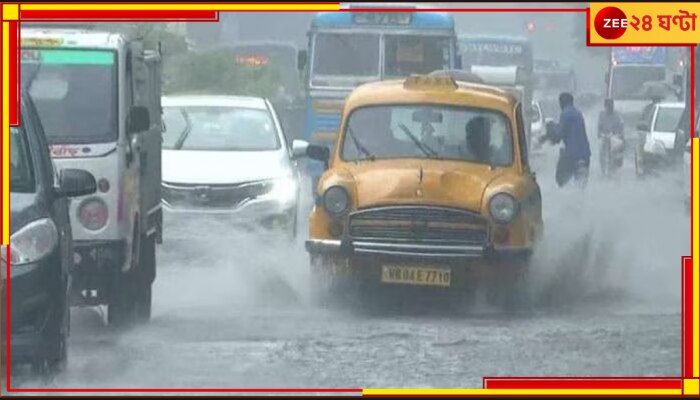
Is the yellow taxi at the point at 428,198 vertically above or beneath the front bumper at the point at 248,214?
above

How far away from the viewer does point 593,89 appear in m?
24.3

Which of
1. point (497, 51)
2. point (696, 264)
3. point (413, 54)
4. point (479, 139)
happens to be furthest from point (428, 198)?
point (497, 51)

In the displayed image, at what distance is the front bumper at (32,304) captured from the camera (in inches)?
400

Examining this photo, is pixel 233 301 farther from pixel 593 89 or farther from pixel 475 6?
pixel 593 89

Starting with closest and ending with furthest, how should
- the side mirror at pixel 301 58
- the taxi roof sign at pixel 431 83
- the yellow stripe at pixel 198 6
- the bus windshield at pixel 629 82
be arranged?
the yellow stripe at pixel 198 6 → the taxi roof sign at pixel 431 83 → the bus windshield at pixel 629 82 → the side mirror at pixel 301 58

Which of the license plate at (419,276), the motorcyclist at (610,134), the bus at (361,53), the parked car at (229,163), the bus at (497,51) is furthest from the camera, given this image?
the bus at (497,51)

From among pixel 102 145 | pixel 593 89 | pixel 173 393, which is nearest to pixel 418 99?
pixel 102 145

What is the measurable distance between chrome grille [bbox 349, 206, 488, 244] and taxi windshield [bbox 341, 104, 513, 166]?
2.16ft

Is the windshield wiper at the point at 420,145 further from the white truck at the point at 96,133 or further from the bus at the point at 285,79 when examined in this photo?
the bus at the point at 285,79

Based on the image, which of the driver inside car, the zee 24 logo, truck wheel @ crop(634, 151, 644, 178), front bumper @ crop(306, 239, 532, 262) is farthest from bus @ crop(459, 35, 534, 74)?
the zee 24 logo

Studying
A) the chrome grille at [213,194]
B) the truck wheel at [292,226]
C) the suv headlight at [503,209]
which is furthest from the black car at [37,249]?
the chrome grille at [213,194]

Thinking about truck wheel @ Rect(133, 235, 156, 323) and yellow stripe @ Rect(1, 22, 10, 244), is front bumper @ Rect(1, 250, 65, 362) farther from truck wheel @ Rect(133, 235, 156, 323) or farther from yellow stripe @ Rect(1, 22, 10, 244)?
truck wheel @ Rect(133, 235, 156, 323)

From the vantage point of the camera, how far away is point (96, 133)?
1283cm

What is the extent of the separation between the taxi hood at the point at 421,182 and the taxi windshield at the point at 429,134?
0.15 m
